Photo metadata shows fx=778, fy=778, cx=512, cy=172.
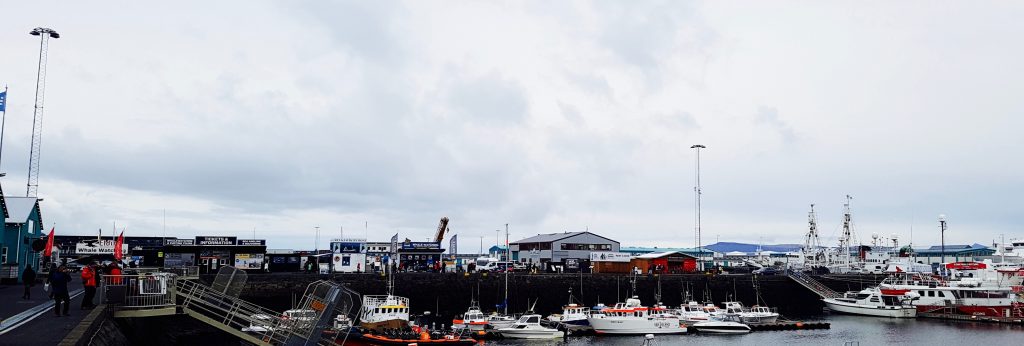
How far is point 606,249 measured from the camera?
110 metres

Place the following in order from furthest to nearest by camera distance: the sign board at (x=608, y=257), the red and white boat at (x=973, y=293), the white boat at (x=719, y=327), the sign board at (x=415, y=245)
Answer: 1. the sign board at (x=608, y=257)
2. the sign board at (x=415, y=245)
3. the red and white boat at (x=973, y=293)
4. the white boat at (x=719, y=327)

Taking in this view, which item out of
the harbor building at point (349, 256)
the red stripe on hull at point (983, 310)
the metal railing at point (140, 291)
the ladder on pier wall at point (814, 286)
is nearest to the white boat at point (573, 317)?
the harbor building at point (349, 256)

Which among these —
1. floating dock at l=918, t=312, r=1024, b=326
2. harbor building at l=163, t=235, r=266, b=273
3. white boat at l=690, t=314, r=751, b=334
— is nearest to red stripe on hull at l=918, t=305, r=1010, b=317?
floating dock at l=918, t=312, r=1024, b=326

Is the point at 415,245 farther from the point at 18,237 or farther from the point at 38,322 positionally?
the point at 38,322

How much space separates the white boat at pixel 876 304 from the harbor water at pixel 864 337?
6904 millimetres

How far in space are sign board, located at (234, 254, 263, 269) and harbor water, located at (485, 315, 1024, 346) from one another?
102 feet

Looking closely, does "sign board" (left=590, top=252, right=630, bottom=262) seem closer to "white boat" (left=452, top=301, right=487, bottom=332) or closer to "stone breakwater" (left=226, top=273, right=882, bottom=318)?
"stone breakwater" (left=226, top=273, right=882, bottom=318)

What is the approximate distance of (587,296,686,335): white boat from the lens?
210ft

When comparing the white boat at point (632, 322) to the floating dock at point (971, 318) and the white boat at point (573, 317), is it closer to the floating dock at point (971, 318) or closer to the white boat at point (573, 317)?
the white boat at point (573, 317)

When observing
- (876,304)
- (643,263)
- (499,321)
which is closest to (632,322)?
(499,321)

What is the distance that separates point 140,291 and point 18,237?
32.0m

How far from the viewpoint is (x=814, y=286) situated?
94.9 m

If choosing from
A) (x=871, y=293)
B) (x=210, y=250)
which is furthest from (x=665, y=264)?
(x=210, y=250)

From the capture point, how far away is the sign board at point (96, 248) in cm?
8556
